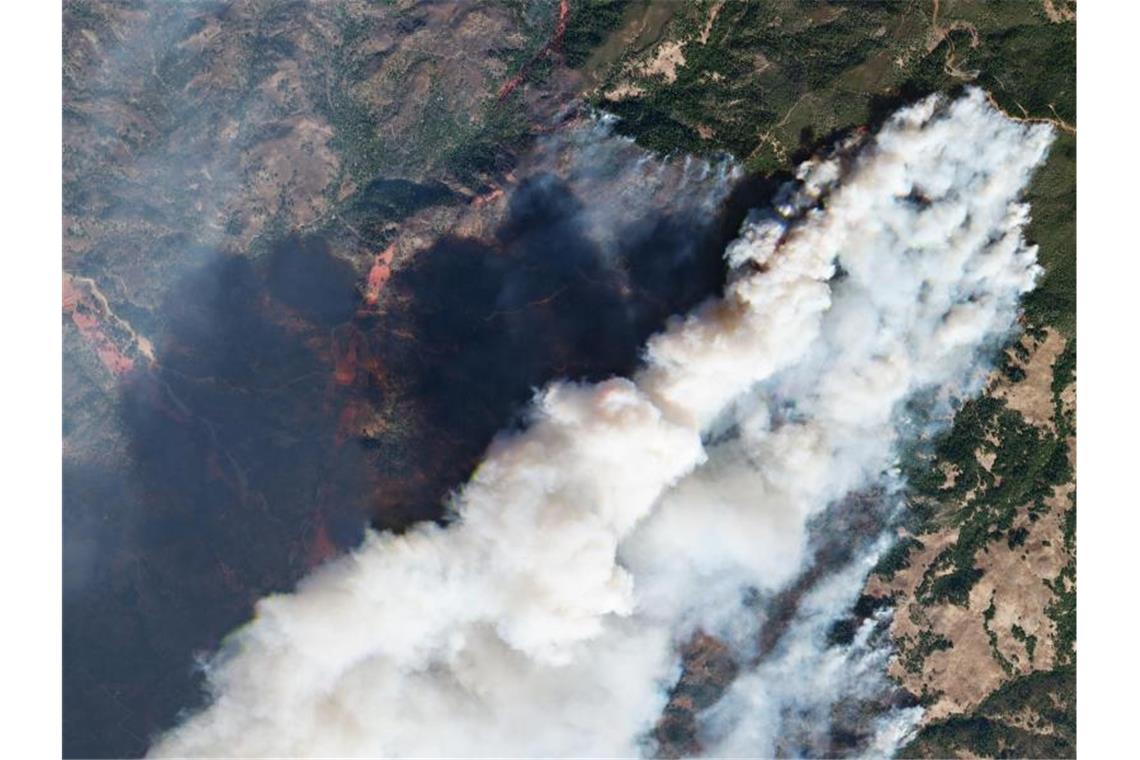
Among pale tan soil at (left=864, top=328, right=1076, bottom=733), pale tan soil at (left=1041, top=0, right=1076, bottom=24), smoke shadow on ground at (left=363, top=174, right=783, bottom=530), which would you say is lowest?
pale tan soil at (left=864, top=328, right=1076, bottom=733)

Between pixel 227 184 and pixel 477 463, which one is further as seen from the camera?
pixel 227 184

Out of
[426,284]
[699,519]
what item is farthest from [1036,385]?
[426,284]

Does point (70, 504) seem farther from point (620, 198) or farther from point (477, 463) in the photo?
point (620, 198)

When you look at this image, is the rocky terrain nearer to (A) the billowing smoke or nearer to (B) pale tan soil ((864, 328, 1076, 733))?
(B) pale tan soil ((864, 328, 1076, 733))

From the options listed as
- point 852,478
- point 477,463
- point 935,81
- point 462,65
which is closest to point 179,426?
point 477,463

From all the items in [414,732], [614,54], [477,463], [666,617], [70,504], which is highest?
[614,54]

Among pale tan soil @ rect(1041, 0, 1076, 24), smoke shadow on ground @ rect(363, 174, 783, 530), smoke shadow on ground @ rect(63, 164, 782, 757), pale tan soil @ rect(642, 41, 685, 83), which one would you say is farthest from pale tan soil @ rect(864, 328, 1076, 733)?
pale tan soil @ rect(642, 41, 685, 83)

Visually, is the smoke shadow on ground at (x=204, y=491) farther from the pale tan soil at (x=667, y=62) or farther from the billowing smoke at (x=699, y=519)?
the pale tan soil at (x=667, y=62)

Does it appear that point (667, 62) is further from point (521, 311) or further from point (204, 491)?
point (204, 491)
